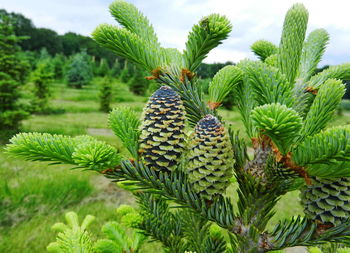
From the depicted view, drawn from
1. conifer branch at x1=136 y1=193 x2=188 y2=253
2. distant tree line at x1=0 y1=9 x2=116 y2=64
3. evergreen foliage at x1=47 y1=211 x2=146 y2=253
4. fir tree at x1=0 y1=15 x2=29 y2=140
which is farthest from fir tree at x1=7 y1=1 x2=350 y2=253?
distant tree line at x1=0 y1=9 x2=116 y2=64

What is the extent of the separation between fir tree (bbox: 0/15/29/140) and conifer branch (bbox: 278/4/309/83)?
9055mm

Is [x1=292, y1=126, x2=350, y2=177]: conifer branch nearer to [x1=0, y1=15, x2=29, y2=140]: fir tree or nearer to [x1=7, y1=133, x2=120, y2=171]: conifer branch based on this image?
[x1=7, y1=133, x2=120, y2=171]: conifer branch

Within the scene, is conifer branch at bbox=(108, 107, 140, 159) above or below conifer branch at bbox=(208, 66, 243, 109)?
below

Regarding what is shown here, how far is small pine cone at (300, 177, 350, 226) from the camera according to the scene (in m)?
0.75

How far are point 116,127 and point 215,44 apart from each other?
1.49 ft

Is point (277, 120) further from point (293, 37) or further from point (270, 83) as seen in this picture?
point (293, 37)

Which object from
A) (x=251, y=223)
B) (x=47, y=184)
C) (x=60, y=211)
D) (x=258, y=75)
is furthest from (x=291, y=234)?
(x=47, y=184)

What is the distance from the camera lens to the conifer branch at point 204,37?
82cm

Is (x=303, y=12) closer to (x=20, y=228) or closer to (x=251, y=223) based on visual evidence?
(x=251, y=223)

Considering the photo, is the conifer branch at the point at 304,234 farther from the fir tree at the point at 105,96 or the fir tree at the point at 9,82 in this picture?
the fir tree at the point at 105,96

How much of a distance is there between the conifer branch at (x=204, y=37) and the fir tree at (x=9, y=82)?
8779 millimetres

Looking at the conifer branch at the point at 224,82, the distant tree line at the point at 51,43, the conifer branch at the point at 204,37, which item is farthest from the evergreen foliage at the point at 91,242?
the distant tree line at the point at 51,43

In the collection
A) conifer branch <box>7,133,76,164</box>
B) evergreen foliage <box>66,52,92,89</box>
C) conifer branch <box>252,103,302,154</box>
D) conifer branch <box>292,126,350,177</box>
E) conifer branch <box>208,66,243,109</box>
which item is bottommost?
evergreen foliage <box>66,52,92,89</box>

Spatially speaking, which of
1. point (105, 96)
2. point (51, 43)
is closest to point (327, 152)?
point (105, 96)
